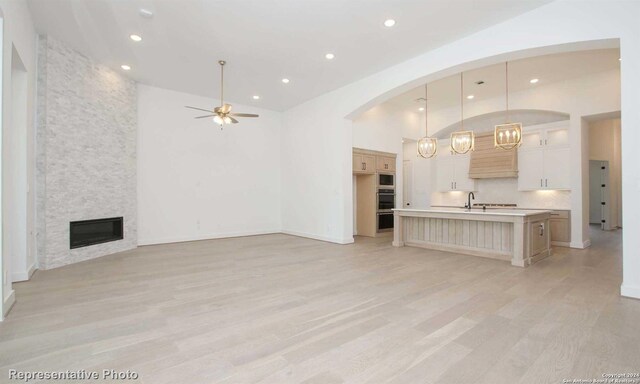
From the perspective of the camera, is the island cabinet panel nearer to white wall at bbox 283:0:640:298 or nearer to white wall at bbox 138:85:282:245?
white wall at bbox 283:0:640:298

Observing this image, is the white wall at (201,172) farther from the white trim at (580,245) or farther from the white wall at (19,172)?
the white trim at (580,245)

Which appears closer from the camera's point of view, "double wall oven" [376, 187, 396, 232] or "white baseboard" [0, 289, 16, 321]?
"white baseboard" [0, 289, 16, 321]

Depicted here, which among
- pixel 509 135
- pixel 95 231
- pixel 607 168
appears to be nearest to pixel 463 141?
pixel 509 135

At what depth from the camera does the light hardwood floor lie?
77.1 inches

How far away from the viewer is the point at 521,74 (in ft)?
20.4

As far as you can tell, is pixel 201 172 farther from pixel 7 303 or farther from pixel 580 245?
pixel 580 245

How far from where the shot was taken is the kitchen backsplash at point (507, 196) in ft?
23.7

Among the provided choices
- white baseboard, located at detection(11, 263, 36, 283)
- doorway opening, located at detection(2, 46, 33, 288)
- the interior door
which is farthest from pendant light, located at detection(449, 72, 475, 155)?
the interior door

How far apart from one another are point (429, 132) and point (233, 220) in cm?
653

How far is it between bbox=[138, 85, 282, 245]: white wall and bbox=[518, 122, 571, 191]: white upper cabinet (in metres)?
6.17

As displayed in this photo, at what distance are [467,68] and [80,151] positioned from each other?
6794 mm

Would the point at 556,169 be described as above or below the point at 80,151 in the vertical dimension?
below

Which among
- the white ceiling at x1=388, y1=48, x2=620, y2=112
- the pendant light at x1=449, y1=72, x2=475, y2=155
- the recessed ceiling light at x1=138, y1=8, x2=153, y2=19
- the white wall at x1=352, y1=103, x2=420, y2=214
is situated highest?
the white ceiling at x1=388, y1=48, x2=620, y2=112

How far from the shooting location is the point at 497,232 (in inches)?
210
